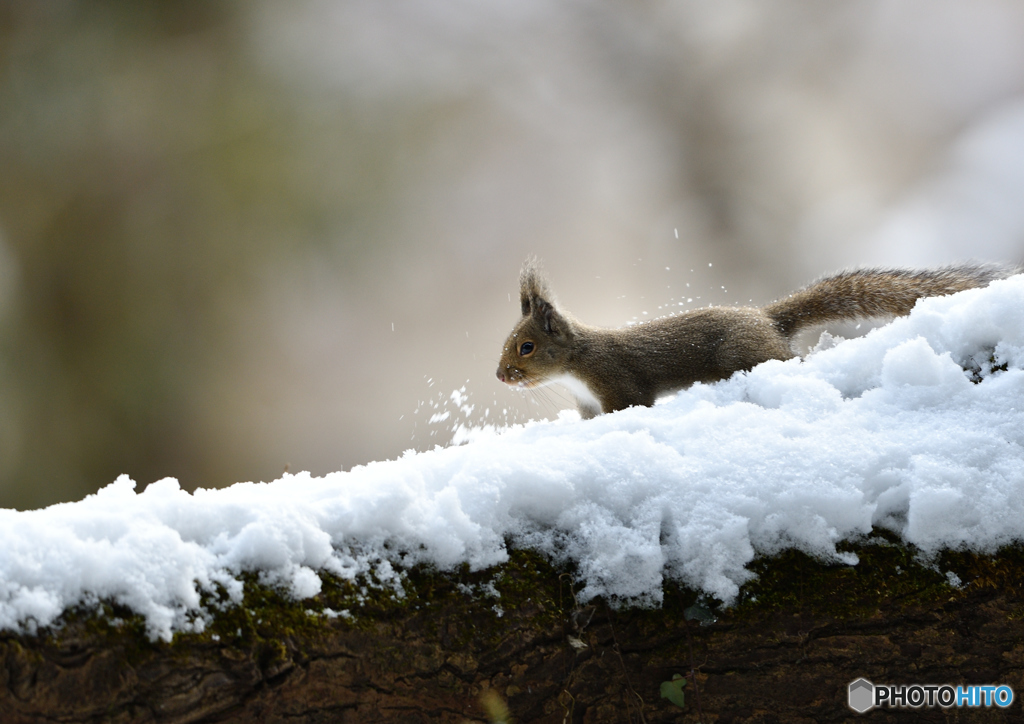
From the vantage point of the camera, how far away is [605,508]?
66cm

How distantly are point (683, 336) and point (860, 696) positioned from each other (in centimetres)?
80

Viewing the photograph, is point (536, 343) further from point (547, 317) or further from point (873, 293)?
point (873, 293)

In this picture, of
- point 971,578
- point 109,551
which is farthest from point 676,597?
point 109,551

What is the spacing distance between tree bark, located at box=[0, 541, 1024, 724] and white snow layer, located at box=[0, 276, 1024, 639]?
0.02m

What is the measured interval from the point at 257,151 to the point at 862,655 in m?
3.42

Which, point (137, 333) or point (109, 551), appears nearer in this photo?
point (109, 551)

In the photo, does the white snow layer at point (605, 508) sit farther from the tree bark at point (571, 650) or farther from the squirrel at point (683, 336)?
the squirrel at point (683, 336)

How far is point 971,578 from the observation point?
0.65 meters

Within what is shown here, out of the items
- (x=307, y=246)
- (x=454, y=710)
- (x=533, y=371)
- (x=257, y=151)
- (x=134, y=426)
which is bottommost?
(x=454, y=710)

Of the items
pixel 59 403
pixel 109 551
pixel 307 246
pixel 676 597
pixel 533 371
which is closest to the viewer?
pixel 109 551

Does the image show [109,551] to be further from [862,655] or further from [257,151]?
[257,151]

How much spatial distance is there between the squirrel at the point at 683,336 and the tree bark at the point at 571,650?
63 centimetres

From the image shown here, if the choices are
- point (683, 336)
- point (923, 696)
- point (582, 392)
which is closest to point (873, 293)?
point (683, 336)

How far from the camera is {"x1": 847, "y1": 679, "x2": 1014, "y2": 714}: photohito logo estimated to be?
646mm
